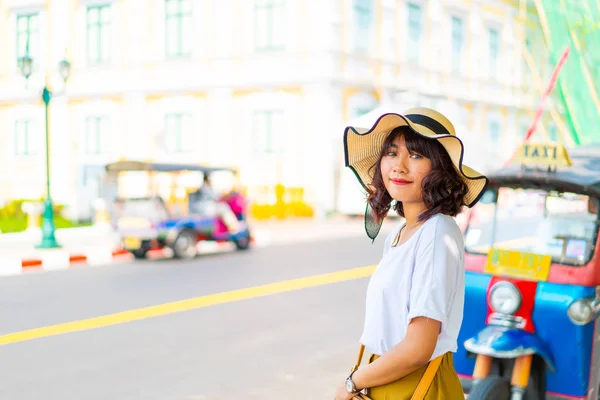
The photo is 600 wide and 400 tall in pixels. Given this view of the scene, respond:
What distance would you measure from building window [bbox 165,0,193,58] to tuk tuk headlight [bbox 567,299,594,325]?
23.8 metres

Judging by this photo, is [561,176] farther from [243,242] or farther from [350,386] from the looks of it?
[243,242]

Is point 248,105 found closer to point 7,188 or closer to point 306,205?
point 306,205

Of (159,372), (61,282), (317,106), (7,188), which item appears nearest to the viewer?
(159,372)

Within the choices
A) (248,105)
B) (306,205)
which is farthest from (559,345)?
(248,105)

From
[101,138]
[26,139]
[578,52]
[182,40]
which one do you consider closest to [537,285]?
[578,52]

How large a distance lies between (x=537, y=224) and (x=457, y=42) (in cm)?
2715

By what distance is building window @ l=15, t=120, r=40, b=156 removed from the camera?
2889 centimetres

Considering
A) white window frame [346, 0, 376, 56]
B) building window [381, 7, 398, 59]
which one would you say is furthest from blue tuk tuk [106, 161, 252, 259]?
building window [381, 7, 398, 59]

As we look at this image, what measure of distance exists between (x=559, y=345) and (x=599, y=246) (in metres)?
0.60

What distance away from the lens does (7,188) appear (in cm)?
2905

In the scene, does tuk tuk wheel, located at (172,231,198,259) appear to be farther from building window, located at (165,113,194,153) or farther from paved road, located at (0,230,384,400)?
building window, located at (165,113,194,153)

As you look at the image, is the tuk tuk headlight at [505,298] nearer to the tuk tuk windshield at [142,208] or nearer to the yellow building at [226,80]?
the tuk tuk windshield at [142,208]

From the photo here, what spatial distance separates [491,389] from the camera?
134 inches

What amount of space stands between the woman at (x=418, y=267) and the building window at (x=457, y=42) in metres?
28.3
